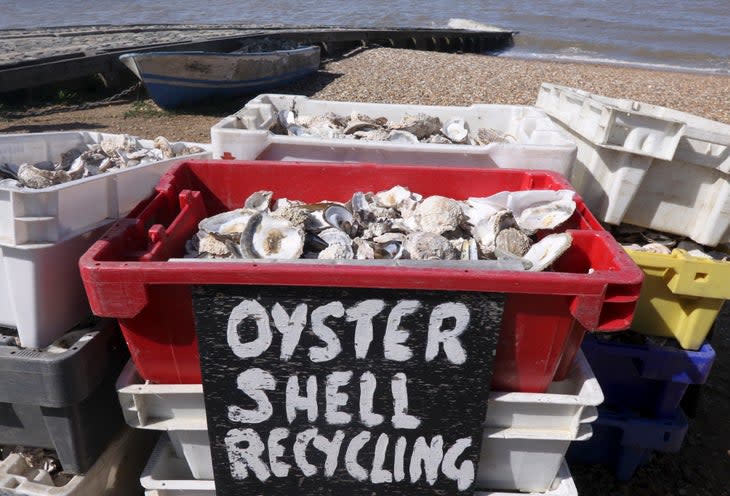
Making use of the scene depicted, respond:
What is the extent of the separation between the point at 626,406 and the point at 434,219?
1364 mm

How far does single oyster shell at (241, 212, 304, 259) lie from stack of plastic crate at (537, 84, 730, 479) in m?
1.30

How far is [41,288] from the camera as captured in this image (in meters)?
1.67

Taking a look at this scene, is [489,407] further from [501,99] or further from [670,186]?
[501,99]

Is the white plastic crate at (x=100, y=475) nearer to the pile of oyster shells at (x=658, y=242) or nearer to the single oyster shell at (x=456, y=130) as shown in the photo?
the single oyster shell at (x=456, y=130)

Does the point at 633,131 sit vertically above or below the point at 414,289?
above

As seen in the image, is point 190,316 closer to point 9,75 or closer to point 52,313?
point 52,313

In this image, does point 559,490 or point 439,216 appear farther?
point 439,216

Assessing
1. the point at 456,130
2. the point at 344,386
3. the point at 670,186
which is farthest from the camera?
the point at 456,130

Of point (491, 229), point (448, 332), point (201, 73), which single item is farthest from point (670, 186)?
point (201, 73)

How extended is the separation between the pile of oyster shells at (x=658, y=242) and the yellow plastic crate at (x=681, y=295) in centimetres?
23

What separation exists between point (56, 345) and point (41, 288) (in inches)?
7.2

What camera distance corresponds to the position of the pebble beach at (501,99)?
276cm

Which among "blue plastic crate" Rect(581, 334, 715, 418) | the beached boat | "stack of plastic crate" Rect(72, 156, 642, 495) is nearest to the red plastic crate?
"stack of plastic crate" Rect(72, 156, 642, 495)

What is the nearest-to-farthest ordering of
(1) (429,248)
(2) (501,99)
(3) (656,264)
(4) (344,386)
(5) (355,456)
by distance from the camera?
(4) (344,386) < (5) (355,456) < (1) (429,248) < (3) (656,264) < (2) (501,99)
